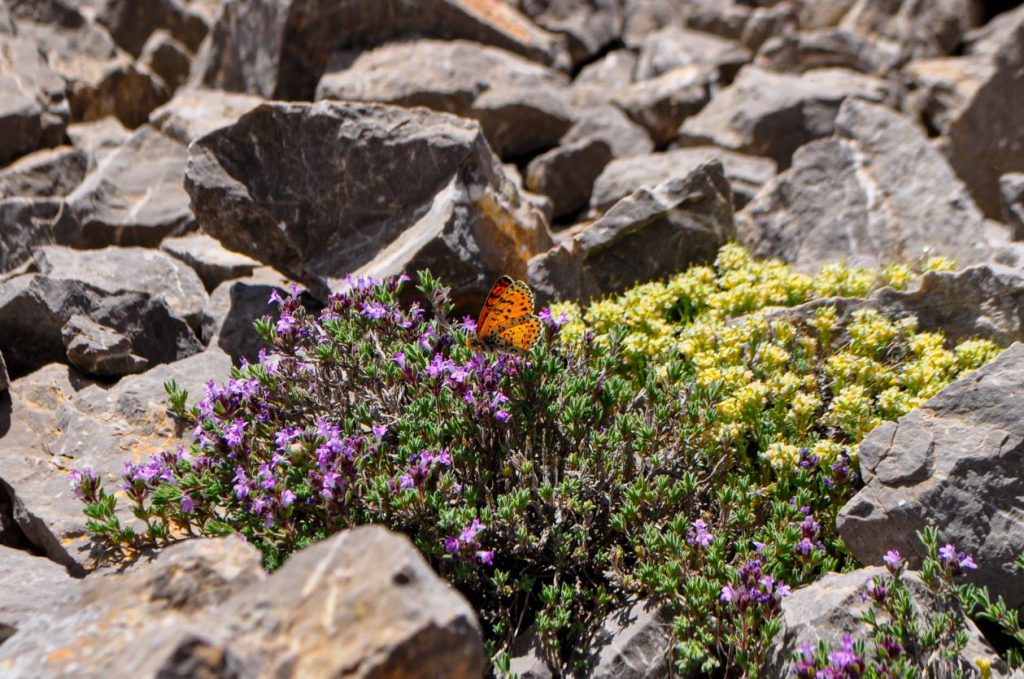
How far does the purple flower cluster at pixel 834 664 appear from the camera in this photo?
14.0 feet

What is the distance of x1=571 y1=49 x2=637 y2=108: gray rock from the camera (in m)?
12.6

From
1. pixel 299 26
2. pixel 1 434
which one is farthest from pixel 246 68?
pixel 1 434

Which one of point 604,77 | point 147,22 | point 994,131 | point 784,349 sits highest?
point 147,22

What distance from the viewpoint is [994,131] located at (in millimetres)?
10156

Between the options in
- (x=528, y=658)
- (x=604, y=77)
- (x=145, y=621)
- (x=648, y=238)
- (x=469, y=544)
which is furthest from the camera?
(x=604, y=77)

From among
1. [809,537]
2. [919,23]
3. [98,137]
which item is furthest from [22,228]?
[919,23]

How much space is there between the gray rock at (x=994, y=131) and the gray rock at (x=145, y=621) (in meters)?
8.58

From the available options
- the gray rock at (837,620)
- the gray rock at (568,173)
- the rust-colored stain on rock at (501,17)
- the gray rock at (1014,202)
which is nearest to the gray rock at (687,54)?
the rust-colored stain on rock at (501,17)

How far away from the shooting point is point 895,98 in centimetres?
1180

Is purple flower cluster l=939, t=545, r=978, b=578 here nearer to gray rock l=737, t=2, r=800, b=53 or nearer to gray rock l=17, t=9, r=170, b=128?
gray rock l=17, t=9, r=170, b=128

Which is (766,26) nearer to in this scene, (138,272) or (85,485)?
(138,272)

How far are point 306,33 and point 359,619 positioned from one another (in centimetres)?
943

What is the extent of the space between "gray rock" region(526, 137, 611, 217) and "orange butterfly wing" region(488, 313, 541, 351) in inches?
185

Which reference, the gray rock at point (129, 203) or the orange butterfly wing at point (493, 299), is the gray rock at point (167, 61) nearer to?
the gray rock at point (129, 203)
